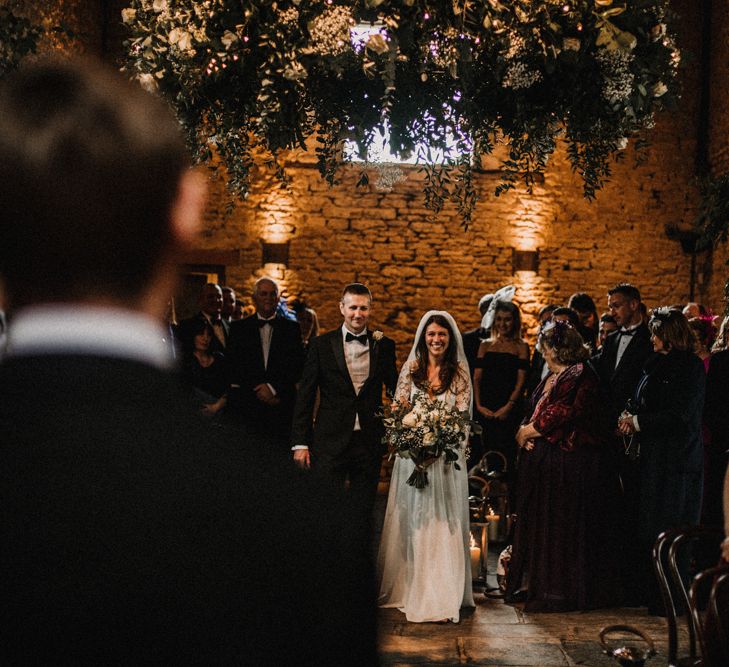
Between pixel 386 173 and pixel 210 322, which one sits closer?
pixel 386 173

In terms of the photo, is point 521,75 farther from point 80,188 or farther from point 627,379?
point 627,379

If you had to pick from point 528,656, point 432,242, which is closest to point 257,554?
point 528,656

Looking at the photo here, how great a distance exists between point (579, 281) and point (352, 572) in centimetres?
1071

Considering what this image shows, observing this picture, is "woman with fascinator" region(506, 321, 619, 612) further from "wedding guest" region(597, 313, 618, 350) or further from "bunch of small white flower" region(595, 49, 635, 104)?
"wedding guest" region(597, 313, 618, 350)

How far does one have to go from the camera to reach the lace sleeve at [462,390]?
506 centimetres

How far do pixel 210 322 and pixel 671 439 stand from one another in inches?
161

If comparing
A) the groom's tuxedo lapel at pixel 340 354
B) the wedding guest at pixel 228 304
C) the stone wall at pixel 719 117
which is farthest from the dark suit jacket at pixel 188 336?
the stone wall at pixel 719 117

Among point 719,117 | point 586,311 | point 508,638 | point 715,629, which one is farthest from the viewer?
point 719,117

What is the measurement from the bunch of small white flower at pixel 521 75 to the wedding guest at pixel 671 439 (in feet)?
8.01

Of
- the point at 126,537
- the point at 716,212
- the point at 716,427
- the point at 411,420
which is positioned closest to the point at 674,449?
the point at 716,427

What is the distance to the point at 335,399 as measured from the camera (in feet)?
17.7

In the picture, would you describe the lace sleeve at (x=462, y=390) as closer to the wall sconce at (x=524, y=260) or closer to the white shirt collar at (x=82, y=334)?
the white shirt collar at (x=82, y=334)

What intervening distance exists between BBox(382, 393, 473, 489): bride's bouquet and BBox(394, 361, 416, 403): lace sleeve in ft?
0.74

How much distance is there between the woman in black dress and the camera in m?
7.47
